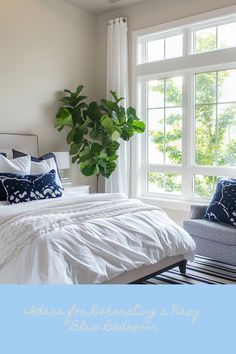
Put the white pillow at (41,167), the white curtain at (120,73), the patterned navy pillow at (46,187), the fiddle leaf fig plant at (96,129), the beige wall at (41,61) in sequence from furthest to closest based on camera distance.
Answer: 1. the white curtain at (120,73)
2. the fiddle leaf fig plant at (96,129)
3. the beige wall at (41,61)
4. the white pillow at (41,167)
5. the patterned navy pillow at (46,187)

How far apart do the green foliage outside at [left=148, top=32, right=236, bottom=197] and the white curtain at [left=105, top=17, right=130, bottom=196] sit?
52 centimetres

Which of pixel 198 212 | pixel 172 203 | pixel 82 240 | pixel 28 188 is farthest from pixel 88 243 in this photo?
pixel 172 203

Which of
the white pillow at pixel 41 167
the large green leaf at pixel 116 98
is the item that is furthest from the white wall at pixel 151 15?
the white pillow at pixel 41 167

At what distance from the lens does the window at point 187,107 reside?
4.09m

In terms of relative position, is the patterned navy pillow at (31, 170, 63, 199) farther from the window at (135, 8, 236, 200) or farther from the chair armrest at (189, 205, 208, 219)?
the window at (135, 8, 236, 200)

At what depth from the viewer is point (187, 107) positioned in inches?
173

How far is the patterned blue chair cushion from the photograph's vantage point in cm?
296

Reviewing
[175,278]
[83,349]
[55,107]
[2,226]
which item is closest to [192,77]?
[55,107]

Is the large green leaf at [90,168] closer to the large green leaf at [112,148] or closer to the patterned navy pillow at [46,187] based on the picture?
the large green leaf at [112,148]

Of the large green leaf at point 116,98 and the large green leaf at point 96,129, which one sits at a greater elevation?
the large green leaf at point 116,98

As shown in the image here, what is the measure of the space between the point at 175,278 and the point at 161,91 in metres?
2.74

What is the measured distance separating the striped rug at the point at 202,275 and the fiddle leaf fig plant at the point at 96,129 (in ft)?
6.10

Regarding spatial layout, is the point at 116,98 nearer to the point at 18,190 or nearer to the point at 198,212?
the point at 198,212

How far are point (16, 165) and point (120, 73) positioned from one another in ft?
7.34
